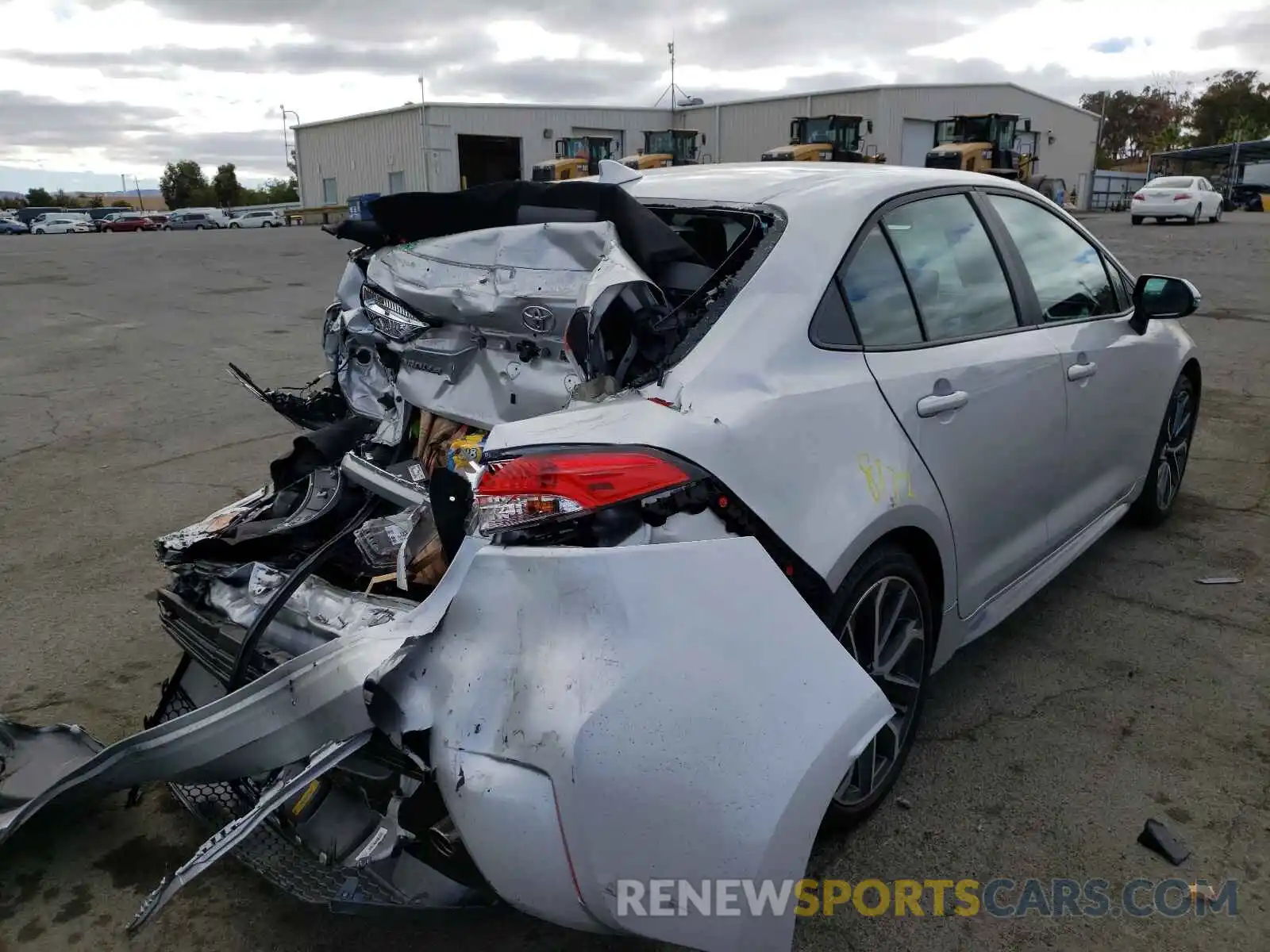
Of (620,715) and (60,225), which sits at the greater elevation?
(60,225)

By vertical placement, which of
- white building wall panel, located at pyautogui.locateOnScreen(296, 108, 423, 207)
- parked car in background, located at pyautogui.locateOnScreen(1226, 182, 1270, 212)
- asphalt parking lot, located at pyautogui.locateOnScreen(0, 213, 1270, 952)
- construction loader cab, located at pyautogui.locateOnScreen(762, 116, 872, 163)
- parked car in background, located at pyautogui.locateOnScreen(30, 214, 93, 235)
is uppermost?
white building wall panel, located at pyautogui.locateOnScreen(296, 108, 423, 207)

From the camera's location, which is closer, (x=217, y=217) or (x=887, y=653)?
(x=887, y=653)

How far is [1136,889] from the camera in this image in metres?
2.38

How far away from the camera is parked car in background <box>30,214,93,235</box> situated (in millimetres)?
49594

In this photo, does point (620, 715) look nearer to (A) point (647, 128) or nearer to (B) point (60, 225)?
(A) point (647, 128)

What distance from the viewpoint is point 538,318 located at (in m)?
2.57

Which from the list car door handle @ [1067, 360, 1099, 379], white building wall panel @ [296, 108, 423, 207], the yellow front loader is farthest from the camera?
white building wall panel @ [296, 108, 423, 207]

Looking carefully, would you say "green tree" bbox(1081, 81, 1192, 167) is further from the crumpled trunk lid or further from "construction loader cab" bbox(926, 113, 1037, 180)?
the crumpled trunk lid

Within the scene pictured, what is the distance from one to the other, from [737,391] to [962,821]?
4.82ft

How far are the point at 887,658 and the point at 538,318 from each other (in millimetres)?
1350

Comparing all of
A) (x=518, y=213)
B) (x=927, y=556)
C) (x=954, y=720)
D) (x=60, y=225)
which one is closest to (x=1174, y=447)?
(x=954, y=720)

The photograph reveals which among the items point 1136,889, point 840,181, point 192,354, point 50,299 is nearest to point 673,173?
point 840,181

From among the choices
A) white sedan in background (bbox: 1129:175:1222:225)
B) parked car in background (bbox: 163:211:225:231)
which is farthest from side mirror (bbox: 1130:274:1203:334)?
parked car in background (bbox: 163:211:225:231)

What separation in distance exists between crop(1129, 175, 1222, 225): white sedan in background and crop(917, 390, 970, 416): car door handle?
98.9 feet
